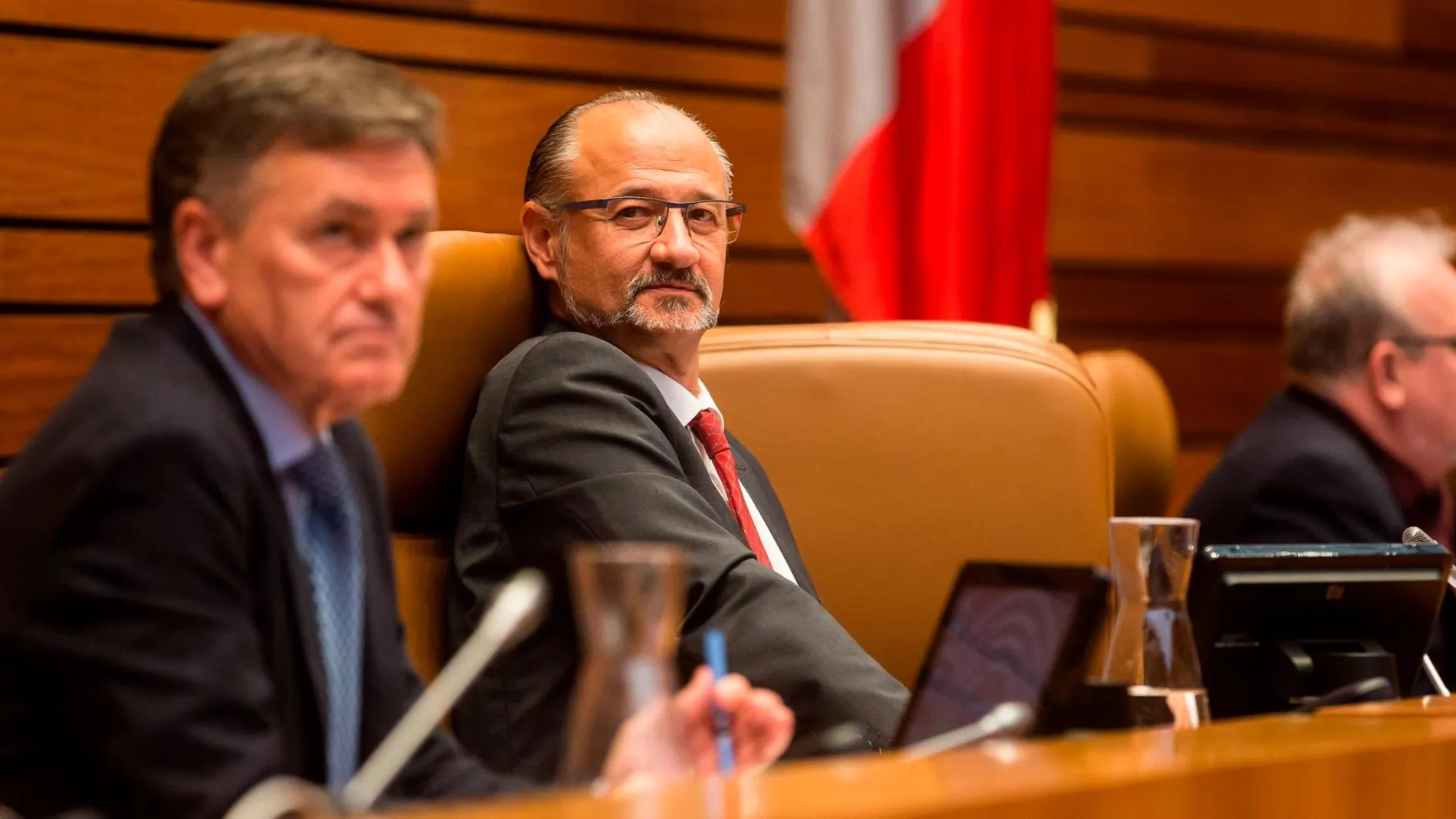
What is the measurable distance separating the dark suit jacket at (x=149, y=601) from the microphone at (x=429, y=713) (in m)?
0.05

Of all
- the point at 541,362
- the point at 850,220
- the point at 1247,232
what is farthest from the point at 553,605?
the point at 1247,232

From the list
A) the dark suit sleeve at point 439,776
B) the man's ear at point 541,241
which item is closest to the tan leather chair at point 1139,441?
the man's ear at point 541,241

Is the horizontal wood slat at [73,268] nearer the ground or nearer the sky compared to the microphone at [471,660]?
nearer the sky

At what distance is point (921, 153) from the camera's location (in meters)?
3.07

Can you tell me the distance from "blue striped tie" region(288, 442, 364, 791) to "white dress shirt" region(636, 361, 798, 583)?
858 mm

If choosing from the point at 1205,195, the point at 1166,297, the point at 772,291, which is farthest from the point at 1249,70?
the point at 772,291

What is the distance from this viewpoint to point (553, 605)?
1903 mm

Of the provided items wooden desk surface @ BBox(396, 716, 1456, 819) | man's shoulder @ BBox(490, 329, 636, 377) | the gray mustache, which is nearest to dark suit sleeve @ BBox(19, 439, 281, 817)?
wooden desk surface @ BBox(396, 716, 1456, 819)

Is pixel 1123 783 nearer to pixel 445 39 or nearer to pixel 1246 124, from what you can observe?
pixel 445 39

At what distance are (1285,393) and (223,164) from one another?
202cm

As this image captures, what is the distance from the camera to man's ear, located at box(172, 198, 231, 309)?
121 centimetres

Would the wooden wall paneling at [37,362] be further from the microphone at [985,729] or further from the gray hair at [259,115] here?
the microphone at [985,729]

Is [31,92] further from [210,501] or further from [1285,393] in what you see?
[1285,393]

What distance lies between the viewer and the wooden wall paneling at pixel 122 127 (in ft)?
8.64
